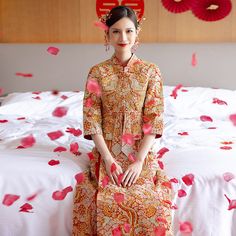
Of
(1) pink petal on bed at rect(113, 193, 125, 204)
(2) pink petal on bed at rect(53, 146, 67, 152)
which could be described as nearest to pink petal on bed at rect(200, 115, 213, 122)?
(2) pink petal on bed at rect(53, 146, 67, 152)

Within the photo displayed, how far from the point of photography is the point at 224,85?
10.8 feet

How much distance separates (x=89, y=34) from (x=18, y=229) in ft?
6.71

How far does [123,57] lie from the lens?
1806mm

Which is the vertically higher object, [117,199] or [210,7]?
[210,7]

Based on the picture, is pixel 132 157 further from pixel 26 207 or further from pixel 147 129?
pixel 26 207

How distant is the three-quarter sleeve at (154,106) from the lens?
178 cm

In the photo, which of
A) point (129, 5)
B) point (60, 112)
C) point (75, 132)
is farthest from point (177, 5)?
point (75, 132)

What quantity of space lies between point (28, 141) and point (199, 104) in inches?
48.8

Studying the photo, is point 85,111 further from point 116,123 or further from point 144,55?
point 144,55

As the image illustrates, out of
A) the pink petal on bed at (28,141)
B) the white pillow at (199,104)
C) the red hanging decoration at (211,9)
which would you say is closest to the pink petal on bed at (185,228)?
the pink petal on bed at (28,141)

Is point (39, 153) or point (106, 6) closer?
point (39, 153)

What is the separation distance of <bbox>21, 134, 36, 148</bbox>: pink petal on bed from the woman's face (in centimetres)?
70

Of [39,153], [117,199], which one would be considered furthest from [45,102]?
[117,199]

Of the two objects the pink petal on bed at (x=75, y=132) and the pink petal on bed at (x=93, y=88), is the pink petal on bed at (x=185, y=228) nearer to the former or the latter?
the pink petal on bed at (x=93, y=88)
